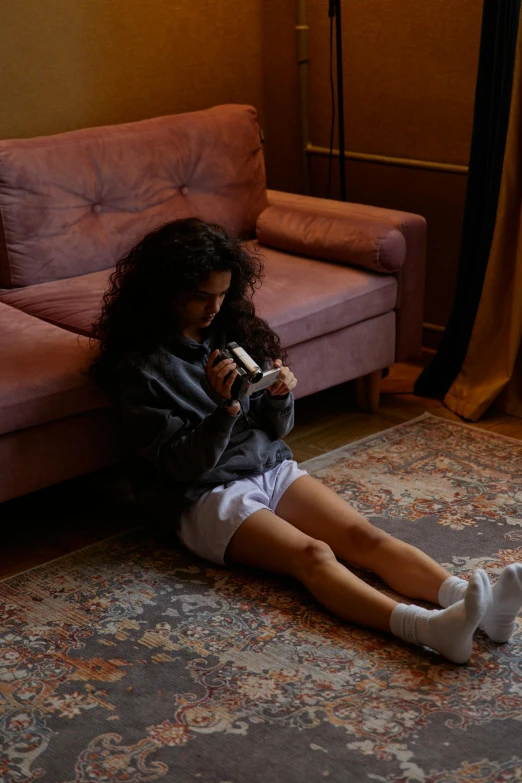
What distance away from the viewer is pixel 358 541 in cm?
209

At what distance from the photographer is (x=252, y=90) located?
3734 millimetres

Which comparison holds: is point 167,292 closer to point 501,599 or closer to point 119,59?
point 501,599

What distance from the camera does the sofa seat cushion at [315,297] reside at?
8.62 ft

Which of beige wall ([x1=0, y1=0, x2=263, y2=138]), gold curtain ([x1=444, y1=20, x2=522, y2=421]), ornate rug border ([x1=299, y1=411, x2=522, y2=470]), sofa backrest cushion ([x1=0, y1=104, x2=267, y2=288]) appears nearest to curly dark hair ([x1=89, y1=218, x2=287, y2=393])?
ornate rug border ([x1=299, y1=411, x2=522, y2=470])

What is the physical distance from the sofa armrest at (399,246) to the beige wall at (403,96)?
42 cm

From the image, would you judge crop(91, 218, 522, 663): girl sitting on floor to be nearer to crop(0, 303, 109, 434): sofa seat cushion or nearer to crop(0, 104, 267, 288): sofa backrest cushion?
crop(0, 303, 109, 434): sofa seat cushion

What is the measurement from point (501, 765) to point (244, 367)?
854 mm

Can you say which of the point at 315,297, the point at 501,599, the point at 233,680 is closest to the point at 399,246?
the point at 315,297

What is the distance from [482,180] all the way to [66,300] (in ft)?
4.02

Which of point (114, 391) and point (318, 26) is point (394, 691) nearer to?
point (114, 391)

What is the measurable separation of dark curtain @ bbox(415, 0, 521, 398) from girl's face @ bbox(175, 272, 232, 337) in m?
1.11

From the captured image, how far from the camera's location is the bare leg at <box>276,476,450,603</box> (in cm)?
198

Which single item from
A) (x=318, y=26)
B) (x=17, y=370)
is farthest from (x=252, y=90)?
(x=17, y=370)

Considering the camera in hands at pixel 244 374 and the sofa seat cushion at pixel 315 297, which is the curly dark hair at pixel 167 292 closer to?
the camera in hands at pixel 244 374
